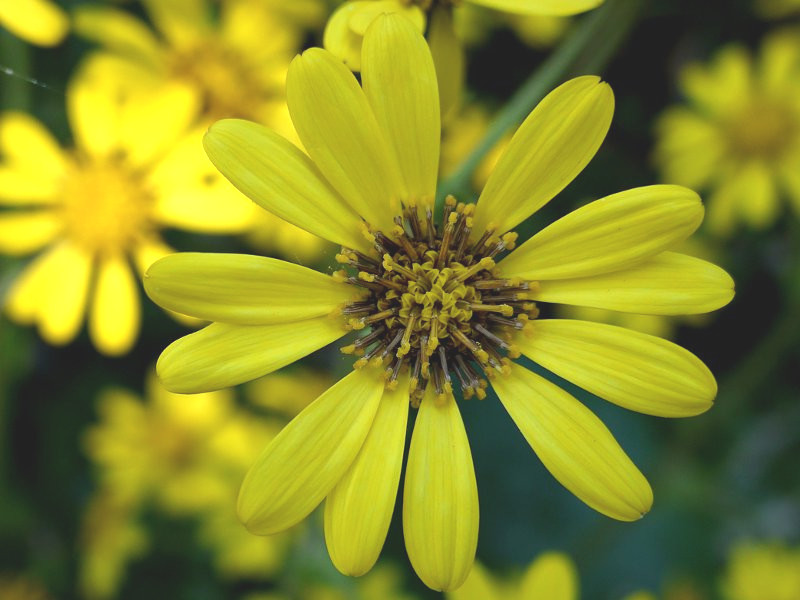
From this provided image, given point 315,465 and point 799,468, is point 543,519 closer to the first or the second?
point 799,468

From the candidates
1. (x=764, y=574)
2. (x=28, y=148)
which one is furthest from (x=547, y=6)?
(x=764, y=574)

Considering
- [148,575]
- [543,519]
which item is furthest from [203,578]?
[543,519]

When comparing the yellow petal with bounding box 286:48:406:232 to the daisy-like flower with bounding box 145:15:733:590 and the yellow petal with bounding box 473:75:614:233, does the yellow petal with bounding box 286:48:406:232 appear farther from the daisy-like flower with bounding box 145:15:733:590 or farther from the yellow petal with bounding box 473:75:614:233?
the yellow petal with bounding box 473:75:614:233

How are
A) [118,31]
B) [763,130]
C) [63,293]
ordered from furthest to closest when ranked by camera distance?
1. [763,130]
2. [118,31]
3. [63,293]

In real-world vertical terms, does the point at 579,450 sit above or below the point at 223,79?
below

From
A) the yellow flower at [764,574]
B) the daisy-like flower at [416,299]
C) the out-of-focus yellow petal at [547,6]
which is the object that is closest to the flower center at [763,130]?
the yellow flower at [764,574]

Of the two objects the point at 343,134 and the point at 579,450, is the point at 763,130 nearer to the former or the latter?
the point at 579,450
